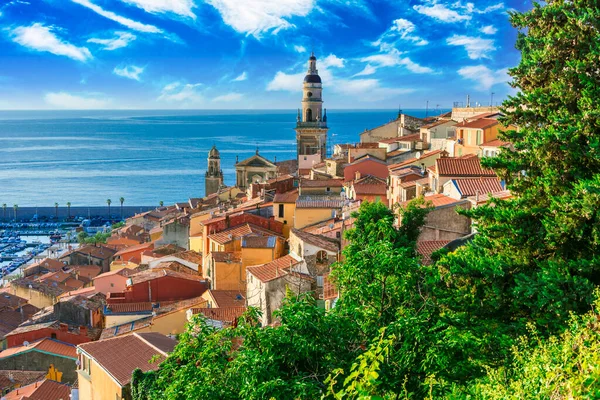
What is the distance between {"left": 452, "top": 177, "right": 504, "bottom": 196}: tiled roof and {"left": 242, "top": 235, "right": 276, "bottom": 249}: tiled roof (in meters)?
8.41

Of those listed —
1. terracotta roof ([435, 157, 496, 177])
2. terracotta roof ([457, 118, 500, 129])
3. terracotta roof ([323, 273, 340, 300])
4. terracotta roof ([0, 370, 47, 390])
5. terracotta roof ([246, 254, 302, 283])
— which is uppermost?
terracotta roof ([457, 118, 500, 129])

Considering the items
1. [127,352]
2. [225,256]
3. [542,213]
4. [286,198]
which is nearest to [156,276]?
[225,256]

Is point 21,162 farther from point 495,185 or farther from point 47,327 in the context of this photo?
point 495,185

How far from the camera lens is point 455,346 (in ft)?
31.2

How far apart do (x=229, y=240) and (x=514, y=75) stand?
1940 cm

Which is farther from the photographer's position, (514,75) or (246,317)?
(514,75)

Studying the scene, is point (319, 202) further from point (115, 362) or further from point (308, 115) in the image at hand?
point (308, 115)

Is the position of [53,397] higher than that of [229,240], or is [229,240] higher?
[229,240]

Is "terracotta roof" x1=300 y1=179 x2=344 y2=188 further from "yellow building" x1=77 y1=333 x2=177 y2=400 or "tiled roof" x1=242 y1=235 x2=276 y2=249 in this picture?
"yellow building" x1=77 y1=333 x2=177 y2=400

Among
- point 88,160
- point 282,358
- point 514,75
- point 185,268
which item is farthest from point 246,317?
point 88,160

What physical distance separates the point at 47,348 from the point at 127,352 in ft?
33.7

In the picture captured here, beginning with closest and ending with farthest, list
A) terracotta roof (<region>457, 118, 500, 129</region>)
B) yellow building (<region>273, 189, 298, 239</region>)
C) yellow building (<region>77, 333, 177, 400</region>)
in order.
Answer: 1. yellow building (<region>77, 333, 177, 400</region>)
2. terracotta roof (<region>457, 118, 500, 129</region>)
3. yellow building (<region>273, 189, 298, 239</region>)

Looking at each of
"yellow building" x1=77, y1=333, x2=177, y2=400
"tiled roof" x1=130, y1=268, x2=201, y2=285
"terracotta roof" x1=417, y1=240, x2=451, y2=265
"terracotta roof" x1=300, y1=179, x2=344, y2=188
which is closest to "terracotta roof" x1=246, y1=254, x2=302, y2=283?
"yellow building" x1=77, y1=333, x2=177, y2=400

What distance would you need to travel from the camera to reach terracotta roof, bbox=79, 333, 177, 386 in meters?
17.8
